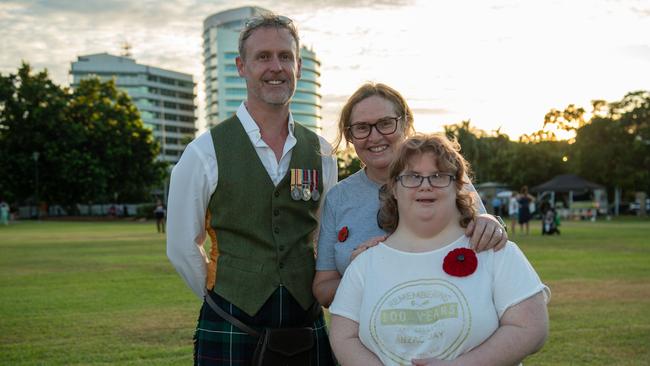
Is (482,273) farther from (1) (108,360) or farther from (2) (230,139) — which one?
(1) (108,360)

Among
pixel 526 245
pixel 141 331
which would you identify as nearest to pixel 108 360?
pixel 141 331

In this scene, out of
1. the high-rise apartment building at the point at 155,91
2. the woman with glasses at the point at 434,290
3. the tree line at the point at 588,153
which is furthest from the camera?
the high-rise apartment building at the point at 155,91

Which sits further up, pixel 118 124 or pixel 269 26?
pixel 118 124

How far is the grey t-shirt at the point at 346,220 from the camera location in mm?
3035

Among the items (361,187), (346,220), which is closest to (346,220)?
(346,220)

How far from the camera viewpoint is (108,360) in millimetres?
6367

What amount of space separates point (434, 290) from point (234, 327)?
1138mm

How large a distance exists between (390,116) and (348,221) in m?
0.51

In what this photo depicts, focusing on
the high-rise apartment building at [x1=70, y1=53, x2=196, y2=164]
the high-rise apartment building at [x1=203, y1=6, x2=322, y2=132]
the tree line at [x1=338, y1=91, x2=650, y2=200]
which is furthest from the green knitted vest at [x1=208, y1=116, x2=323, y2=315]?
the high-rise apartment building at [x1=70, y1=53, x2=196, y2=164]

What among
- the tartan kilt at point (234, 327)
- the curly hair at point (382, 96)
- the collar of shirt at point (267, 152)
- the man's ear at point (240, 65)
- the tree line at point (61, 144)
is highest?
the tree line at point (61, 144)

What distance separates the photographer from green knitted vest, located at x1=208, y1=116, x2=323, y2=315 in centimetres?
319

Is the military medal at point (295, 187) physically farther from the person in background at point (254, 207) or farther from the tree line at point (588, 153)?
the tree line at point (588, 153)

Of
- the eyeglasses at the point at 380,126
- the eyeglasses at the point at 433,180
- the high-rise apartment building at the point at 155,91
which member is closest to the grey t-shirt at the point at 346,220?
the eyeglasses at the point at 380,126

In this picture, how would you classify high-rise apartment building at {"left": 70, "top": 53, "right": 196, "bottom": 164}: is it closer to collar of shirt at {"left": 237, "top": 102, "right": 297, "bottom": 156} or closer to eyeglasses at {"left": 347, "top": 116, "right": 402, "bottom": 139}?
collar of shirt at {"left": 237, "top": 102, "right": 297, "bottom": 156}
